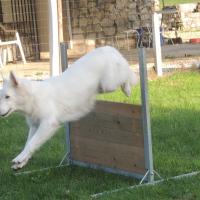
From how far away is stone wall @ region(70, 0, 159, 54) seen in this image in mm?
17719

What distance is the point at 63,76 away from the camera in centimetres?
617

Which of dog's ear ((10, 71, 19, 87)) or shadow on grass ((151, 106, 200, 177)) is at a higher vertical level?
dog's ear ((10, 71, 19, 87))

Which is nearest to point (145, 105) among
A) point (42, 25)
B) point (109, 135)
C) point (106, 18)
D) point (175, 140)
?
point (109, 135)

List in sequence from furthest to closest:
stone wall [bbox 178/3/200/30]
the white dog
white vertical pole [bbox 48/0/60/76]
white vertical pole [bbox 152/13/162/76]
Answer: stone wall [bbox 178/3/200/30]
white vertical pole [bbox 152/13/162/76]
white vertical pole [bbox 48/0/60/76]
the white dog

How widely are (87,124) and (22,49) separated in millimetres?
9609

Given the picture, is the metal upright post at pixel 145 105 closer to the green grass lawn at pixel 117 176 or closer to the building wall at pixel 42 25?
the green grass lawn at pixel 117 176

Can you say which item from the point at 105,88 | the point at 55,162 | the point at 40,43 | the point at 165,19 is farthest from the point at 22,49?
the point at 105,88

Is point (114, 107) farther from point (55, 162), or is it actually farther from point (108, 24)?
point (108, 24)

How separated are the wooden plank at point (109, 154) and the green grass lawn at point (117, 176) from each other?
0.13 metres

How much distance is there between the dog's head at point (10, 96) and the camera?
5688mm

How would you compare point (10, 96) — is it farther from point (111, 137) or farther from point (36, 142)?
point (111, 137)

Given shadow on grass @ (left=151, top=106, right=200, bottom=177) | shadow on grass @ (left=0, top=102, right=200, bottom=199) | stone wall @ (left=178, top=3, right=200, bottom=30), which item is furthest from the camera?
stone wall @ (left=178, top=3, right=200, bottom=30)

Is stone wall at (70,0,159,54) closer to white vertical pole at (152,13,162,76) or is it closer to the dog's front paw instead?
white vertical pole at (152,13,162,76)

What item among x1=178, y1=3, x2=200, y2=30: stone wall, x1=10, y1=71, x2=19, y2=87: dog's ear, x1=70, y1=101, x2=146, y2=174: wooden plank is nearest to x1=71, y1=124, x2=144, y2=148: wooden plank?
x1=70, y1=101, x2=146, y2=174: wooden plank
